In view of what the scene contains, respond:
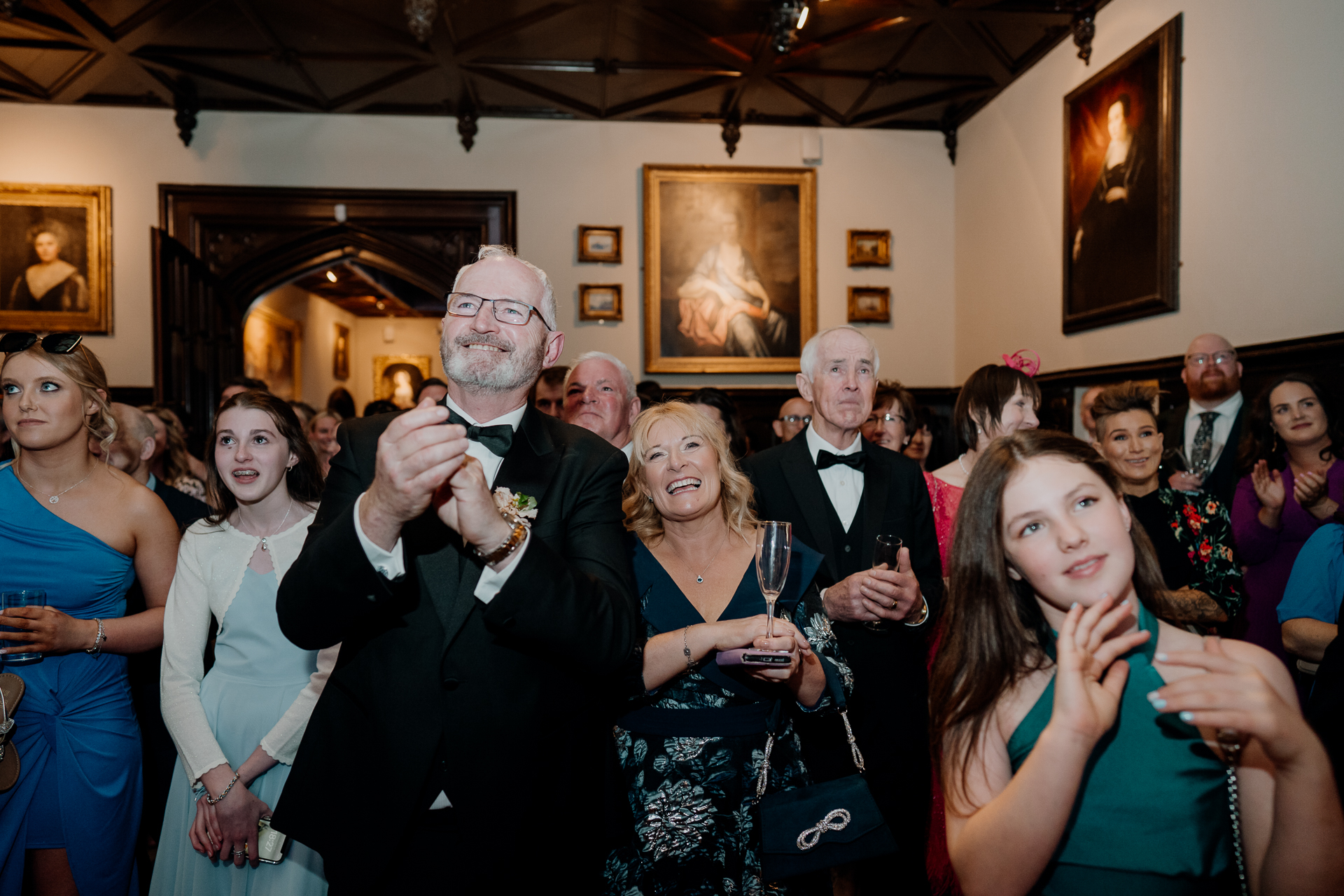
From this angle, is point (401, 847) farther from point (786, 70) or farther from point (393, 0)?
point (786, 70)

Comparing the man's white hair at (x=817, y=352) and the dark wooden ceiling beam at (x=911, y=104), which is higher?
the dark wooden ceiling beam at (x=911, y=104)

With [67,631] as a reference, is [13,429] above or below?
above

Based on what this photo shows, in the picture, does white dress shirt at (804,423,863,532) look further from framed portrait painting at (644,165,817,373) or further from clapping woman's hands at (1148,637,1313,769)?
framed portrait painting at (644,165,817,373)

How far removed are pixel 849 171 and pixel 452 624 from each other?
→ 7.21m

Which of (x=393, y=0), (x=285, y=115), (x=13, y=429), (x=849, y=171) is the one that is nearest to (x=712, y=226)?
(x=849, y=171)

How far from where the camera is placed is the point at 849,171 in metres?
7.73

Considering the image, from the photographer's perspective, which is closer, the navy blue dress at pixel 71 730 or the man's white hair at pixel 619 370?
the navy blue dress at pixel 71 730

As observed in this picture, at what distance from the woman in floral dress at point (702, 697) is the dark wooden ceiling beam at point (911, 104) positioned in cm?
620

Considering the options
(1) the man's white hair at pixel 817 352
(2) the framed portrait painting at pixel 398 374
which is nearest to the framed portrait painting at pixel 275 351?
(2) the framed portrait painting at pixel 398 374

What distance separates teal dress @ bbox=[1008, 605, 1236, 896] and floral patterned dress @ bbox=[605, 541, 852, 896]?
0.71 meters

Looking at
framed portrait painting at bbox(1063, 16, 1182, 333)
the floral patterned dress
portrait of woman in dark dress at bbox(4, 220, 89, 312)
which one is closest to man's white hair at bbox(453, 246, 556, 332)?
the floral patterned dress

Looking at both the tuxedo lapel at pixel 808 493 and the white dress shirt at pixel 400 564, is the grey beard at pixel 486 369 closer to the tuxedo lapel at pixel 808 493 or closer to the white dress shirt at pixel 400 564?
the white dress shirt at pixel 400 564

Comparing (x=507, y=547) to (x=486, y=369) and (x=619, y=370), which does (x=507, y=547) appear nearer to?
(x=486, y=369)

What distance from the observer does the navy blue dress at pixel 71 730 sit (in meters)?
2.18
